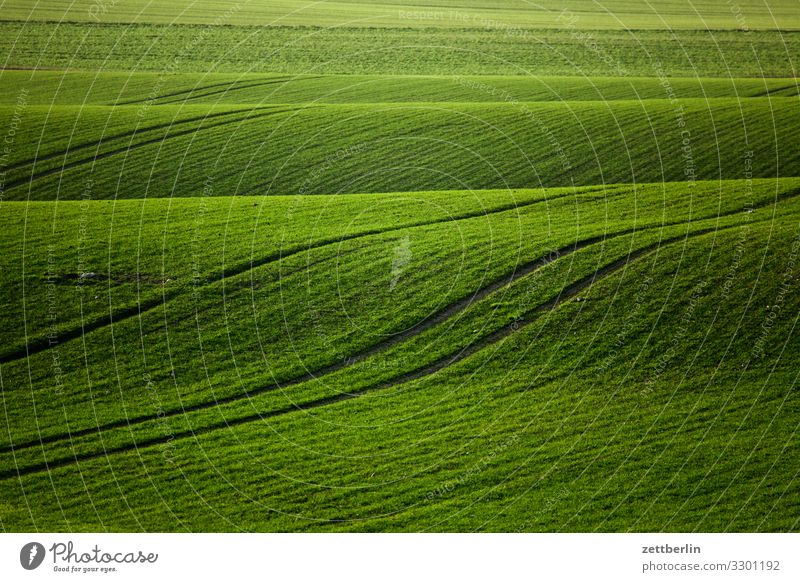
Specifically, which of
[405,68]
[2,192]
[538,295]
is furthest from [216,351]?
[405,68]

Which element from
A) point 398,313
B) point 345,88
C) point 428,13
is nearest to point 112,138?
point 345,88

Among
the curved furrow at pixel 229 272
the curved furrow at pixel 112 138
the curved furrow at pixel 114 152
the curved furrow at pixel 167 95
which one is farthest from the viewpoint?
the curved furrow at pixel 167 95

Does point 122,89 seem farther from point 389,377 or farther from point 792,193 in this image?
point 792,193

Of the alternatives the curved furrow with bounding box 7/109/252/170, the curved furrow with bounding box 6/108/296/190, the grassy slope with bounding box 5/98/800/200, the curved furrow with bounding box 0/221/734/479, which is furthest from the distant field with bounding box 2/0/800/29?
the curved furrow with bounding box 0/221/734/479

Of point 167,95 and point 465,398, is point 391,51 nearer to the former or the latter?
point 167,95

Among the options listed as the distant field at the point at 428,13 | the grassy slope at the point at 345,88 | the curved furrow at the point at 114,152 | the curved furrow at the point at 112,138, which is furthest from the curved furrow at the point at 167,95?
the distant field at the point at 428,13

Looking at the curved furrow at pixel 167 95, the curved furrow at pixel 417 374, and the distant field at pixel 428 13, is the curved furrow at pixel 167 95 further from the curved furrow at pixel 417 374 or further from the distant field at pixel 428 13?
the curved furrow at pixel 417 374
